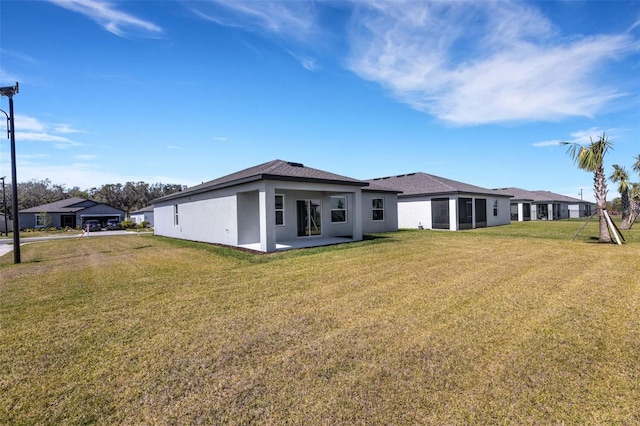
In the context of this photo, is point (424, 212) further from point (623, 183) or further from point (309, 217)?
point (623, 183)

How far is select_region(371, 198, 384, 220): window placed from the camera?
1967cm

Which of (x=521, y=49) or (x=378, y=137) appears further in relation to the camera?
(x=378, y=137)

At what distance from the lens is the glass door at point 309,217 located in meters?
15.3

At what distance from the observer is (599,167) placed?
12.8m

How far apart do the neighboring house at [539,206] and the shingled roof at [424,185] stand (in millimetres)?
13558

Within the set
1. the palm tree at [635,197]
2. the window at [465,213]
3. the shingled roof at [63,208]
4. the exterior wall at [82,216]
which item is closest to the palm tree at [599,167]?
the window at [465,213]

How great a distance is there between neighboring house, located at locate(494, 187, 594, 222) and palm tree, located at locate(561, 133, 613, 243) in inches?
898

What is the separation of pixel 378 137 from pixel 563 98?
10.5 metres

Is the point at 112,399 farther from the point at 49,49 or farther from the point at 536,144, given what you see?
the point at 536,144

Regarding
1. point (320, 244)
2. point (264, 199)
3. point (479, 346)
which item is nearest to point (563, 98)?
point (320, 244)

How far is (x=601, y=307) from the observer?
4.88m

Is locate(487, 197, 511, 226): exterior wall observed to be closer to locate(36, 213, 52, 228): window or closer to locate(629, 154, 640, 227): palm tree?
locate(629, 154, 640, 227): palm tree

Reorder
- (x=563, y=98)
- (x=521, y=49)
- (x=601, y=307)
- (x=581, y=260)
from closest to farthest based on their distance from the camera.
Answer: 1. (x=601, y=307)
2. (x=581, y=260)
3. (x=521, y=49)
4. (x=563, y=98)

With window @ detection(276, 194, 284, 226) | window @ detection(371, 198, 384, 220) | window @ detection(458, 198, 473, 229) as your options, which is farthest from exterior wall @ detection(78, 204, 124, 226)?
window @ detection(458, 198, 473, 229)
